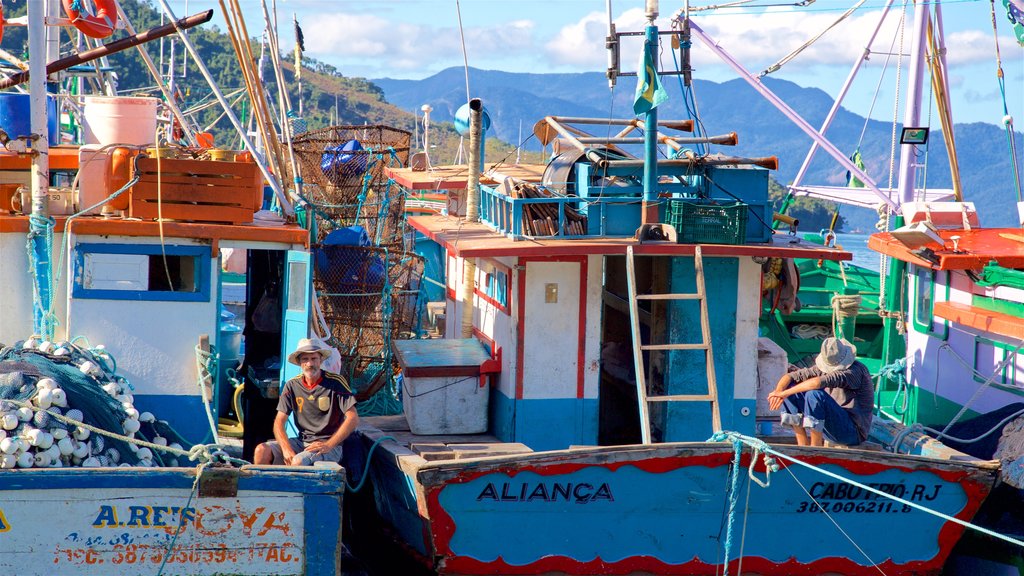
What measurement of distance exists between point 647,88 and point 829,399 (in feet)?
9.60

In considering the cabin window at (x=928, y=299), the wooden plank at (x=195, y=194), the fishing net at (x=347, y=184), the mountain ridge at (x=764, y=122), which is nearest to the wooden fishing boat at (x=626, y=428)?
the wooden plank at (x=195, y=194)

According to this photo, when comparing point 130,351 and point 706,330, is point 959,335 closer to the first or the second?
point 706,330

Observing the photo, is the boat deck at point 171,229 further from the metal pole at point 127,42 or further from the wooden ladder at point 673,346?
the wooden ladder at point 673,346

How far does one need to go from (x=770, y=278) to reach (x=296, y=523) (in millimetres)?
5250

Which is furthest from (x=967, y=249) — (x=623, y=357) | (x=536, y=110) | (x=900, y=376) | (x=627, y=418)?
(x=536, y=110)

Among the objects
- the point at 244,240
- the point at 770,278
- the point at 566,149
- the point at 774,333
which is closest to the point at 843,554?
the point at 770,278

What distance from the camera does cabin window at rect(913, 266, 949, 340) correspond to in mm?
12578

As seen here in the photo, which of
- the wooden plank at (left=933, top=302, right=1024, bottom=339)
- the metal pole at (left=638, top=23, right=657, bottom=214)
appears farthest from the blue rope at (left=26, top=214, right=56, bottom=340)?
the wooden plank at (left=933, top=302, right=1024, bottom=339)

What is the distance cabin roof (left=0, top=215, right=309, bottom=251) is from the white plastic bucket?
126 centimetres

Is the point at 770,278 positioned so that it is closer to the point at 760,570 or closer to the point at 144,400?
the point at 760,570

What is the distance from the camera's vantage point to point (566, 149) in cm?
1116

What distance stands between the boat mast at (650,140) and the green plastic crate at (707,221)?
Result: 177mm

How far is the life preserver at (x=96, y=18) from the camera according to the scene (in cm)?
984

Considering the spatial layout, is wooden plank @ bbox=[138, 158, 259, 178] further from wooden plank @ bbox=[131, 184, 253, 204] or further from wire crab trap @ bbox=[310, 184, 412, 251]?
wire crab trap @ bbox=[310, 184, 412, 251]
